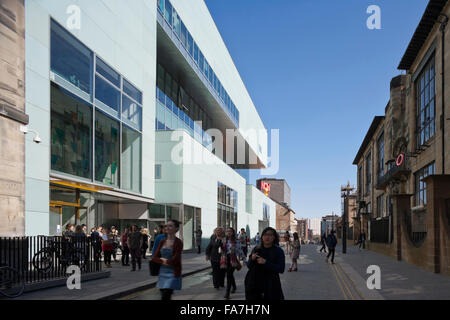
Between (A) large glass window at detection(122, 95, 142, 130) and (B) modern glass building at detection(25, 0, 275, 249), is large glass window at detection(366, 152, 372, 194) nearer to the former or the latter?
(B) modern glass building at detection(25, 0, 275, 249)

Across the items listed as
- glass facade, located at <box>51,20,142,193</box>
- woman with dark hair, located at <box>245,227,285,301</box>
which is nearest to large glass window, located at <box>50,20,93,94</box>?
glass facade, located at <box>51,20,142,193</box>

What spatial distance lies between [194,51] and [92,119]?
16.6 metres

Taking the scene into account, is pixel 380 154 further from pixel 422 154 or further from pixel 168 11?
pixel 168 11

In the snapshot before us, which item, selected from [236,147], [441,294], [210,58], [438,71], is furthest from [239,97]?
[441,294]

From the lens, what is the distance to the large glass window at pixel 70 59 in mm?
17844

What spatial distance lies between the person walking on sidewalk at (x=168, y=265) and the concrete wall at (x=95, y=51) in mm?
9661

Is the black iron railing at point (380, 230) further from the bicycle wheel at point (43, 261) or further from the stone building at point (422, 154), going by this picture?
the bicycle wheel at point (43, 261)

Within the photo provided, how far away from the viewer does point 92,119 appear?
21031mm

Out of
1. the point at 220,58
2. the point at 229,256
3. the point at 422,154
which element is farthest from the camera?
the point at 220,58

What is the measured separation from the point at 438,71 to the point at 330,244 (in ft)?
33.5

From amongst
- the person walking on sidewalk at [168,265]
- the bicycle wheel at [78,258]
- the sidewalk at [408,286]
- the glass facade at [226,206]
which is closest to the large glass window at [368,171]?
the glass facade at [226,206]

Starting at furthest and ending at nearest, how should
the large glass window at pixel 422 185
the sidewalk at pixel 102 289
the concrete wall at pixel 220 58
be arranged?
the concrete wall at pixel 220 58, the large glass window at pixel 422 185, the sidewalk at pixel 102 289

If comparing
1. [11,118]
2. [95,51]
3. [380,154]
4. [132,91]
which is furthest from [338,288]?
[380,154]
